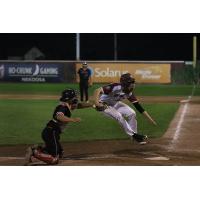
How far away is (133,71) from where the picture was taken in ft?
27.9

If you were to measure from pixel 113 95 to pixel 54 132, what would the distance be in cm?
99

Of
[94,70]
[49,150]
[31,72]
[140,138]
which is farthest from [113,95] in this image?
[31,72]

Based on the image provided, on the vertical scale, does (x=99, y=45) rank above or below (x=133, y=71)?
above

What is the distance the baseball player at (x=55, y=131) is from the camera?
7.77 m

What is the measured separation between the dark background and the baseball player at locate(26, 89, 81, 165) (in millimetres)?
998

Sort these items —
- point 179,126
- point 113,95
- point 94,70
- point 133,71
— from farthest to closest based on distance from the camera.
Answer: point 179,126 < point 94,70 < point 133,71 < point 113,95

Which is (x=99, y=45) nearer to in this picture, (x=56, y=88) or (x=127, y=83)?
(x=56, y=88)

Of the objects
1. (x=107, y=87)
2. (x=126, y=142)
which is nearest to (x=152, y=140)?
(x=126, y=142)

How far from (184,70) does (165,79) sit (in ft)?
1.35

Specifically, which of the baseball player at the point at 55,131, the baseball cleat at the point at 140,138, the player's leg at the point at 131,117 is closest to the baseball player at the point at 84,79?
the baseball player at the point at 55,131

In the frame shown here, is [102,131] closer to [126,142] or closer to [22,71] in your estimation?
[126,142]

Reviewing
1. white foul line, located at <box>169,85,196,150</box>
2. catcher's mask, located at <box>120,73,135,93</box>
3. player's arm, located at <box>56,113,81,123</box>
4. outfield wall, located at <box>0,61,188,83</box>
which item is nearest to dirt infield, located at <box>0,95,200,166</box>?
white foul line, located at <box>169,85,196,150</box>

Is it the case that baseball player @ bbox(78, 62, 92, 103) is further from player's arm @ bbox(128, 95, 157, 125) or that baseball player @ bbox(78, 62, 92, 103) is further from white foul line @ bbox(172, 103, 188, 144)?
white foul line @ bbox(172, 103, 188, 144)

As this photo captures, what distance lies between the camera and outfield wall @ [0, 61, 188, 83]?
28.2 feet
